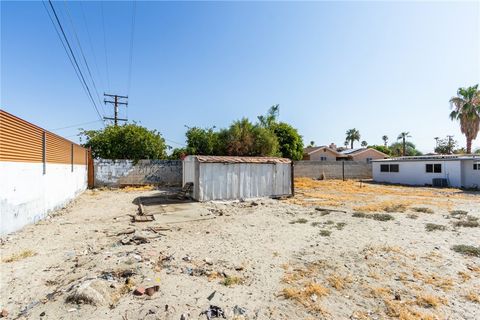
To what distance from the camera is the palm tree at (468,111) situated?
26.2m

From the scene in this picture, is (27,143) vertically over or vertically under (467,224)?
over

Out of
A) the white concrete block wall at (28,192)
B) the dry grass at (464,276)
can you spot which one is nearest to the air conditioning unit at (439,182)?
the dry grass at (464,276)

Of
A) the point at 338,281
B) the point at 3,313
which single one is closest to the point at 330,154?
the point at 338,281

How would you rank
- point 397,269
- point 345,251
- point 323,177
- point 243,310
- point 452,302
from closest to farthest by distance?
point 243,310 < point 452,302 < point 397,269 < point 345,251 < point 323,177

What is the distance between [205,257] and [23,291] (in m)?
2.88

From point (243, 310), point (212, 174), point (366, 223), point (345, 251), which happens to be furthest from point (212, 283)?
point (212, 174)

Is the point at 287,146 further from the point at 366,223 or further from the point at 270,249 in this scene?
the point at 270,249

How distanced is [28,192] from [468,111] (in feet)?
118

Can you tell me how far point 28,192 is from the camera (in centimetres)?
705

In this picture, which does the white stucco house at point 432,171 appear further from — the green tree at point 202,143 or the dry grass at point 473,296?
the dry grass at point 473,296

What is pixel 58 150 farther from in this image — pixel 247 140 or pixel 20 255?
pixel 247 140

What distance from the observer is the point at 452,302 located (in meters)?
3.59

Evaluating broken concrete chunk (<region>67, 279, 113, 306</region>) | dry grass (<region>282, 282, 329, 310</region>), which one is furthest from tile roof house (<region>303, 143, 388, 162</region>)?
broken concrete chunk (<region>67, 279, 113, 306</region>)

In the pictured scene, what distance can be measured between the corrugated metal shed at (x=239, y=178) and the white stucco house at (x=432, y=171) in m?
Answer: 14.4
